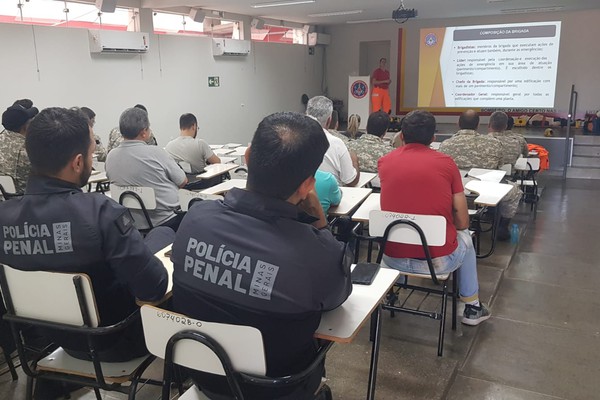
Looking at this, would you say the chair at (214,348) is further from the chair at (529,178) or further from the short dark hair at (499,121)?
the short dark hair at (499,121)

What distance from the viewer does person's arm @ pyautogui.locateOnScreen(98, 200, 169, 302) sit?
5.06ft

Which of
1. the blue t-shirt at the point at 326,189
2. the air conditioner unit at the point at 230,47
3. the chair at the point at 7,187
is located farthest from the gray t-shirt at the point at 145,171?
the air conditioner unit at the point at 230,47

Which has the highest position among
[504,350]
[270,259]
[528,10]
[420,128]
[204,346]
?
[528,10]

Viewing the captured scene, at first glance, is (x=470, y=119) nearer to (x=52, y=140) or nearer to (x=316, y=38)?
(x=52, y=140)

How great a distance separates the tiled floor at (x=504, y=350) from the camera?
233 centimetres

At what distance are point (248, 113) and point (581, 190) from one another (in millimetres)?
5990

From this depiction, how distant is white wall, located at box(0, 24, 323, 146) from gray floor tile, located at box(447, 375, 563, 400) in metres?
5.73

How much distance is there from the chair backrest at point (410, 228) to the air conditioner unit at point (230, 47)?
22.5ft

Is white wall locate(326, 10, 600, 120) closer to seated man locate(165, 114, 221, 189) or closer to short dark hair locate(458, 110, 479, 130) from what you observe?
short dark hair locate(458, 110, 479, 130)

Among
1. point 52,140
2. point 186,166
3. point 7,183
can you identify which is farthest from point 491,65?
point 52,140

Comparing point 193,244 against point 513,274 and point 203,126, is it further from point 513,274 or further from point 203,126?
point 203,126

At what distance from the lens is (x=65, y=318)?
5.10 ft

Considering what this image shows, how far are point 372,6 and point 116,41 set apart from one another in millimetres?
4361

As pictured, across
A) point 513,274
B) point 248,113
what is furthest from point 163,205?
point 248,113
